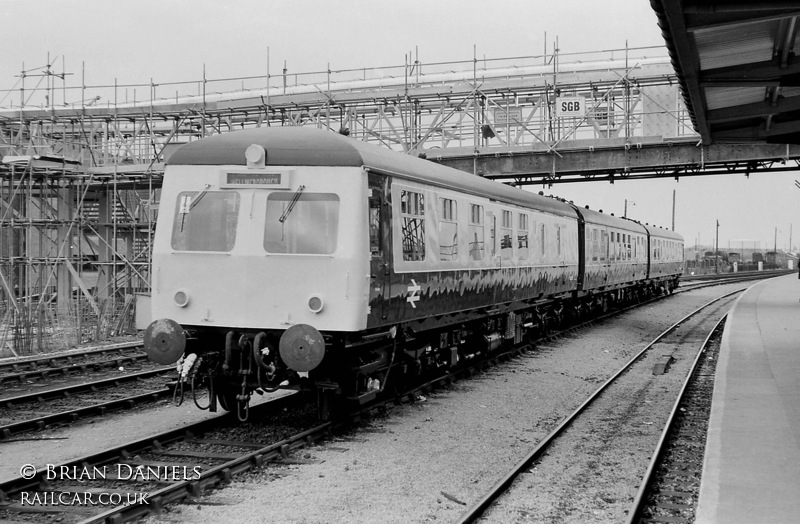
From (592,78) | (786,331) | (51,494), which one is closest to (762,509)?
(51,494)

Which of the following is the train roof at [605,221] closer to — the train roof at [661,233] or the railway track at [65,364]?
the train roof at [661,233]

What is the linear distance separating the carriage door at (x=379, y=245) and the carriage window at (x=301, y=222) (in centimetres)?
45

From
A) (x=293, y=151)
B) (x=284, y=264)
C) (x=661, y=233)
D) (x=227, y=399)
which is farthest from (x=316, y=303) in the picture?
(x=661, y=233)

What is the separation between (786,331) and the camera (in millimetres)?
20469

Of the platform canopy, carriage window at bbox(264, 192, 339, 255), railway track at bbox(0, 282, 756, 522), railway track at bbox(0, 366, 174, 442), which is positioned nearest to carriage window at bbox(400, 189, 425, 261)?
carriage window at bbox(264, 192, 339, 255)

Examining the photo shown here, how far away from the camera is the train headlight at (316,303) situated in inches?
345

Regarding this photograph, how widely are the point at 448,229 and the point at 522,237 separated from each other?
422 cm

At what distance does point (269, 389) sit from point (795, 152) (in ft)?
66.0

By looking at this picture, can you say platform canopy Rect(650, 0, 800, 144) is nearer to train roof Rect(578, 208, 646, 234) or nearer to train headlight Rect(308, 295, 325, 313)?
train headlight Rect(308, 295, 325, 313)

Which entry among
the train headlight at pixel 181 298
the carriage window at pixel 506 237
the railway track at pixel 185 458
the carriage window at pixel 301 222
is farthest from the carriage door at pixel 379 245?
the carriage window at pixel 506 237

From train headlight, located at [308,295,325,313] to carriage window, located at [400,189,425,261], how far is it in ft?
5.52

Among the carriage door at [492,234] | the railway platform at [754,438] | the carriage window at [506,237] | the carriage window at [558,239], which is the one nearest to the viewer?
the railway platform at [754,438]

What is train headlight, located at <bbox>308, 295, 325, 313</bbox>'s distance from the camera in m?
8.77

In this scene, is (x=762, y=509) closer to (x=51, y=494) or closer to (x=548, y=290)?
(x=51, y=494)
